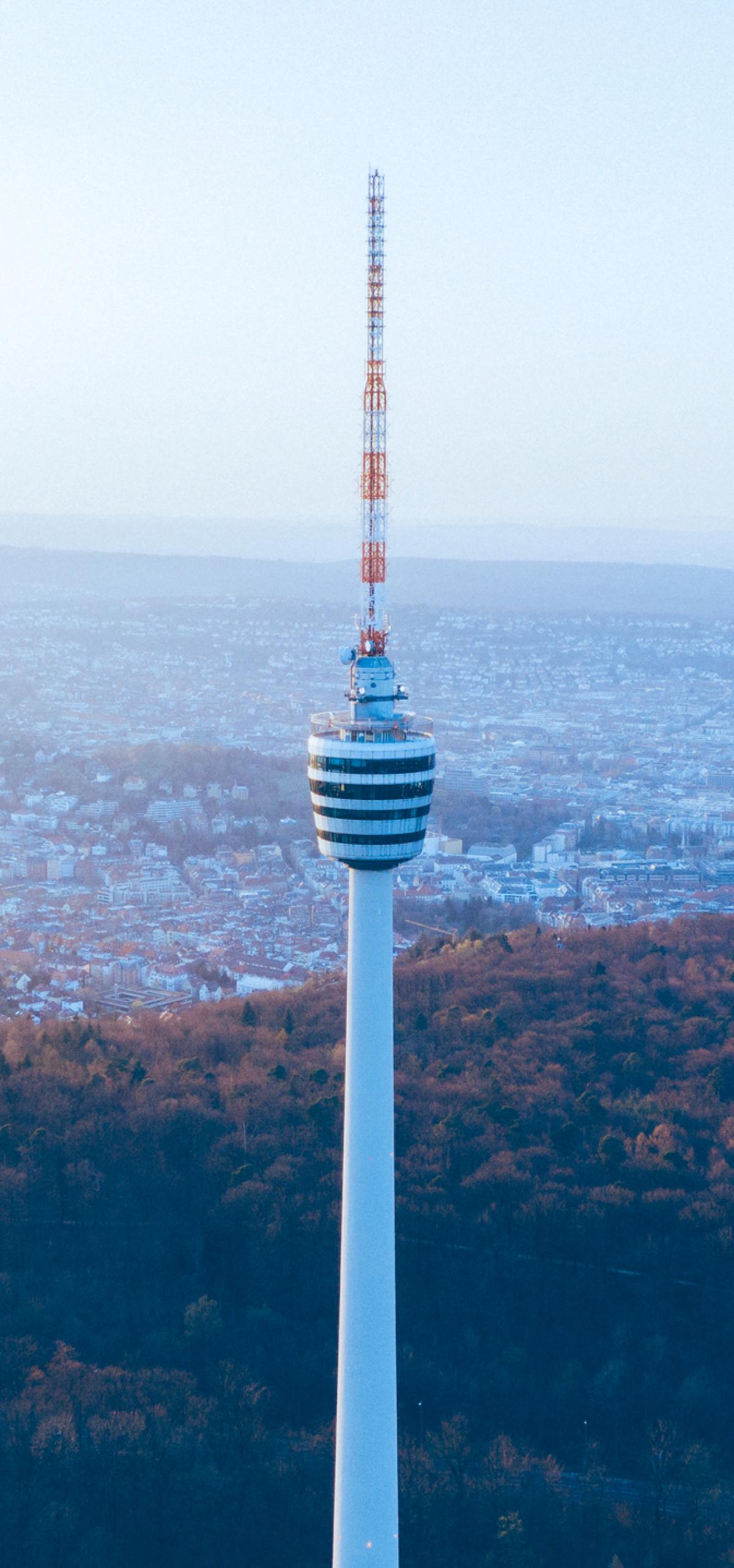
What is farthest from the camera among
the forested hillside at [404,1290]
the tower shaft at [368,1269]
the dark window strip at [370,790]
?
the forested hillside at [404,1290]

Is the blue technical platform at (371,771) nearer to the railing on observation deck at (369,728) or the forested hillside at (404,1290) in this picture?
the railing on observation deck at (369,728)

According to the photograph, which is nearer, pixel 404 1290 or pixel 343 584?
pixel 404 1290

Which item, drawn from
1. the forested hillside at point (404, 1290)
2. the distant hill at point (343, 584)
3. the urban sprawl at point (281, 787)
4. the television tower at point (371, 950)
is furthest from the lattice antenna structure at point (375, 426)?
the distant hill at point (343, 584)

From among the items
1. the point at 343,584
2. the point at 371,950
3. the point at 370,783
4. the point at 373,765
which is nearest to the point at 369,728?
the point at 373,765

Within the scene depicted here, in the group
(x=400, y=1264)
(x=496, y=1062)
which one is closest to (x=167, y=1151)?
(x=400, y=1264)

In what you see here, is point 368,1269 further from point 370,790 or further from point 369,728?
point 369,728

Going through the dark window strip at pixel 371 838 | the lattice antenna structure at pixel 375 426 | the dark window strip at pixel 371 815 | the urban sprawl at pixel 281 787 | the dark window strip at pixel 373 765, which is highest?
the lattice antenna structure at pixel 375 426

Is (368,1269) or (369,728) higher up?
(369,728)
